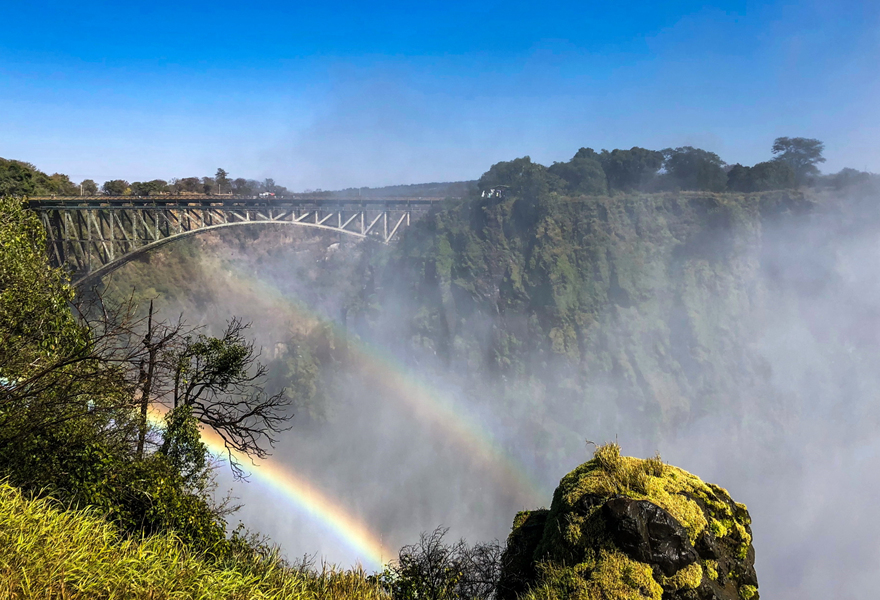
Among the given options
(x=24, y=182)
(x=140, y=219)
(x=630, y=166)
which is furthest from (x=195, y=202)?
(x=630, y=166)

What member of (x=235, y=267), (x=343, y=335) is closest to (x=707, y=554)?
(x=343, y=335)

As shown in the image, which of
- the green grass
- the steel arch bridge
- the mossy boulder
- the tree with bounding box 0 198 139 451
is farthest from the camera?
the steel arch bridge

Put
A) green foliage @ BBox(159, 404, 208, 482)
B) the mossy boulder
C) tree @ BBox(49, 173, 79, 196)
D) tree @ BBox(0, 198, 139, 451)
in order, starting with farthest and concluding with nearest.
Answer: tree @ BBox(49, 173, 79, 196), green foliage @ BBox(159, 404, 208, 482), tree @ BBox(0, 198, 139, 451), the mossy boulder

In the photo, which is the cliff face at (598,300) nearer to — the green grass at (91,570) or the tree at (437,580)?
the tree at (437,580)

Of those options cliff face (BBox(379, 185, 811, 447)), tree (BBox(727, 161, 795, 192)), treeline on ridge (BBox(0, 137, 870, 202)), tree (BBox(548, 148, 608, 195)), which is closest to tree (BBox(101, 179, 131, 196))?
treeline on ridge (BBox(0, 137, 870, 202))

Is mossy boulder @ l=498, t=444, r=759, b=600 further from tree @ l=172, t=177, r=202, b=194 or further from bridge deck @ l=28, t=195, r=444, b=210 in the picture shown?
tree @ l=172, t=177, r=202, b=194

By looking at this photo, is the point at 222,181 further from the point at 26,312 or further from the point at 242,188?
the point at 26,312
